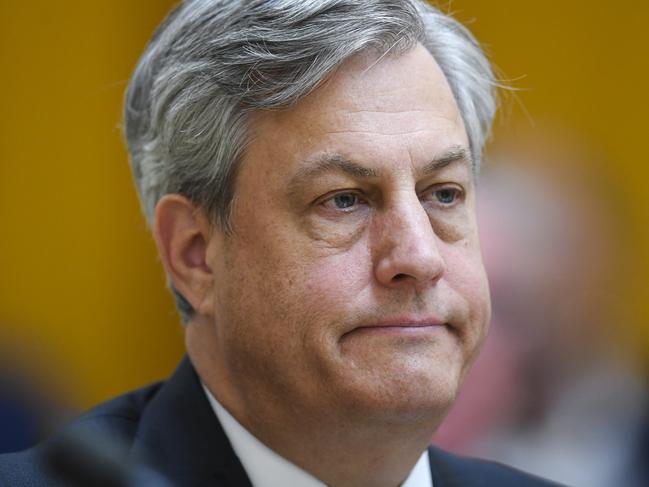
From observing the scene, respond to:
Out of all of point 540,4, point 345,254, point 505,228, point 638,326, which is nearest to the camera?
point 345,254

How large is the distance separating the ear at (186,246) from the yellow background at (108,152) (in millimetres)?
2410

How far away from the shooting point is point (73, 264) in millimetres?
5570

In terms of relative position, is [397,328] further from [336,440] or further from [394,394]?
[336,440]

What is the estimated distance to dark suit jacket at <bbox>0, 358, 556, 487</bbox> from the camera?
100 inches

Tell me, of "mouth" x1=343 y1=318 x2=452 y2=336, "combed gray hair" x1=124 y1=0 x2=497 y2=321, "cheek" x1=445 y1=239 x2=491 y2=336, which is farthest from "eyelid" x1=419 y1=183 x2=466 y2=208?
"mouth" x1=343 y1=318 x2=452 y2=336

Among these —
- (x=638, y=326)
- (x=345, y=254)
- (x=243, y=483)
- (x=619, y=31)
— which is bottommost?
(x=243, y=483)

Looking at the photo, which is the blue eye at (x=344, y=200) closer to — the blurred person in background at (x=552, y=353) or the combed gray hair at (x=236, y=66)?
the combed gray hair at (x=236, y=66)

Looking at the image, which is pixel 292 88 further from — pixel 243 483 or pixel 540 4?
pixel 540 4

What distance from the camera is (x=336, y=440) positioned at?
2484 millimetres

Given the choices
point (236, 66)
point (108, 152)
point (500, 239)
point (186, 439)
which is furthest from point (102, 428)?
point (108, 152)

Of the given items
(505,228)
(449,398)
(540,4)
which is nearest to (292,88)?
(449,398)

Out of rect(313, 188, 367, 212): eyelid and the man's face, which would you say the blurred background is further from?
rect(313, 188, 367, 212): eyelid

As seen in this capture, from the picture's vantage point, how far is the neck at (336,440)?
96.5 inches

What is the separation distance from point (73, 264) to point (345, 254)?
3381mm
